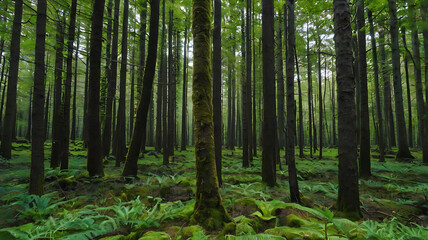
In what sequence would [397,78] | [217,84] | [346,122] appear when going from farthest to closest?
[397,78] → [217,84] → [346,122]

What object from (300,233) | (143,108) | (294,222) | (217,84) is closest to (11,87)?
(143,108)

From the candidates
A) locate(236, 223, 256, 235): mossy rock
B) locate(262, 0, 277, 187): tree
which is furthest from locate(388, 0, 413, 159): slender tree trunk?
locate(236, 223, 256, 235): mossy rock

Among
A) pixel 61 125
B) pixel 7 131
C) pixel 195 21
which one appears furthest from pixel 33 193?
pixel 7 131

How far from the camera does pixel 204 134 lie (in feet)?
10.5

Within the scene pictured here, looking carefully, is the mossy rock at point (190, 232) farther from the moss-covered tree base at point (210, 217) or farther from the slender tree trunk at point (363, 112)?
the slender tree trunk at point (363, 112)

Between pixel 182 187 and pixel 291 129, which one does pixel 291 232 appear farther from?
pixel 182 187

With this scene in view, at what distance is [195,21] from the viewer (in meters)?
3.41

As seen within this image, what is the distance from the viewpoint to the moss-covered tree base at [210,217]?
2.91m

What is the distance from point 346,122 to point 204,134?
2.80m

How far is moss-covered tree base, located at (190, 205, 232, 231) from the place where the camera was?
9.55ft

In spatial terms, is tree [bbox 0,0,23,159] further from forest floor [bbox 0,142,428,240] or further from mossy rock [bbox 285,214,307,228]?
mossy rock [bbox 285,214,307,228]

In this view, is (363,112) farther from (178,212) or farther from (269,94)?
(178,212)

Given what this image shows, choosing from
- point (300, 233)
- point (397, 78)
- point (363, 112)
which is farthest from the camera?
point (397, 78)

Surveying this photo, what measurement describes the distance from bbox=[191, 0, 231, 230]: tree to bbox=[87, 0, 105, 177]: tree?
173 inches
